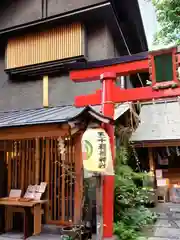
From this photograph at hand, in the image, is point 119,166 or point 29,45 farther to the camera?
point 29,45

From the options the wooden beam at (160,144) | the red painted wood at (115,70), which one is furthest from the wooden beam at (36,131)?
the wooden beam at (160,144)

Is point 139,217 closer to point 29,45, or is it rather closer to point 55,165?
point 55,165

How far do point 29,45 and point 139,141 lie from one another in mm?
6245

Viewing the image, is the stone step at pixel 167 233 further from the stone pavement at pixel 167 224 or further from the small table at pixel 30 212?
the small table at pixel 30 212

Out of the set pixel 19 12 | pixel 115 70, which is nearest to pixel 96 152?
pixel 115 70

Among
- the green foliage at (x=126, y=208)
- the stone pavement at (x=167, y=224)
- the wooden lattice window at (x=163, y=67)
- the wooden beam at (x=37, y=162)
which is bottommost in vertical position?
the stone pavement at (x=167, y=224)

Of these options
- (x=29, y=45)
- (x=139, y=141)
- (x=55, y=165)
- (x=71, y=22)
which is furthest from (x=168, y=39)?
(x=55, y=165)

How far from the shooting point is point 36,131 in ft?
21.2

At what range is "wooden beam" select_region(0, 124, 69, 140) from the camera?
6236mm

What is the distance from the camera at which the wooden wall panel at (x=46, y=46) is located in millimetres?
8828

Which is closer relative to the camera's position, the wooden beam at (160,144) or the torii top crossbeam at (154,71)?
the torii top crossbeam at (154,71)

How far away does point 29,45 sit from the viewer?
9570 mm

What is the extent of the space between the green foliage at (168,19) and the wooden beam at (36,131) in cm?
889

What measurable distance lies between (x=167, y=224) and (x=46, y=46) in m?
7.23
